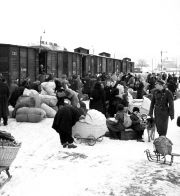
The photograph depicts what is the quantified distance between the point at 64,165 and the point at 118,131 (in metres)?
2.86

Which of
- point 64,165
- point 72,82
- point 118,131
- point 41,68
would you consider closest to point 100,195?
point 64,165

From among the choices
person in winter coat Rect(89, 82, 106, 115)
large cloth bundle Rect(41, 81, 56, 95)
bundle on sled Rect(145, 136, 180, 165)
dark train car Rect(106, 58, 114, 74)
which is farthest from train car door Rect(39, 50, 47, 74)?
bundle on sled Rect(145, 136, 180, 165)

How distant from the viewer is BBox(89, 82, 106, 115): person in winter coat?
11250 millimetres

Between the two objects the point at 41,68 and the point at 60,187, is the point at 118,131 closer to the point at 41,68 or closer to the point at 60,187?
the point at 60,187

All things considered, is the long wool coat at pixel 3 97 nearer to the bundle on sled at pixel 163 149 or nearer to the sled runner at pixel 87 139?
the sled runner at pixel 87 139

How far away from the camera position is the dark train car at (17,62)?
56.1 feet

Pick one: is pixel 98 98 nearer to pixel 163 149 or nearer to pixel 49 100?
pixel 49 100

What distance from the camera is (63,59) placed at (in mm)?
23188

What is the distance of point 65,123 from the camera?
8.14m

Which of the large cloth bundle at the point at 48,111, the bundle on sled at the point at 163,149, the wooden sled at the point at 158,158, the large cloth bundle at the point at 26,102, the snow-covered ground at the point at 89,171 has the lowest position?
the snow-covered ground at the point at 89,171

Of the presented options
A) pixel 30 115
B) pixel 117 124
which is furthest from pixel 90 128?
pixel 30 115

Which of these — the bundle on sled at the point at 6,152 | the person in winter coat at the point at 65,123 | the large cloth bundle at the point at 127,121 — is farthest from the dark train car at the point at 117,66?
the bundle on sled at the point at 6,152

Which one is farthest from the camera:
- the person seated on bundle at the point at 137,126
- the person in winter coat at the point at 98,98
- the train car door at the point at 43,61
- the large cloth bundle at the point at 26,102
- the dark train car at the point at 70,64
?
the dark train car at the point at 70,64

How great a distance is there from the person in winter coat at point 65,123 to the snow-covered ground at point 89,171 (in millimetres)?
230
